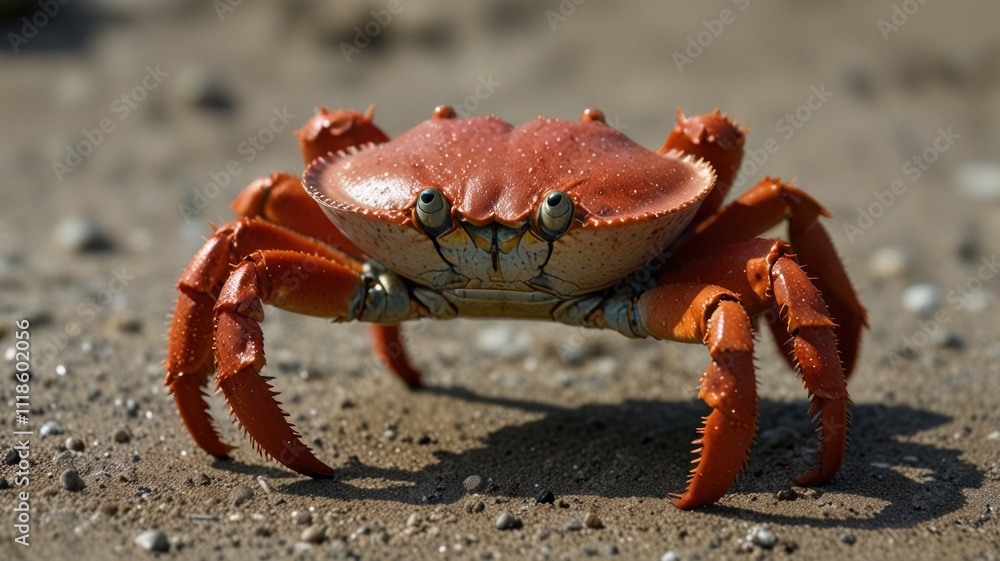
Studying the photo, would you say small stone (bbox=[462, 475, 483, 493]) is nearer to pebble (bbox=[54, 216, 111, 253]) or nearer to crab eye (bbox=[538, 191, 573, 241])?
crab eye (bbox=[538, 191, 573, 241])

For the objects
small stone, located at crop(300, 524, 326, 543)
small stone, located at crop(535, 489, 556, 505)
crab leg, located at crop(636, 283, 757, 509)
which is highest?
crab leg, located at crop(636, 283, 757, 509)

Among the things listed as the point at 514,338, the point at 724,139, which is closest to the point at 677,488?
the point at 724,139

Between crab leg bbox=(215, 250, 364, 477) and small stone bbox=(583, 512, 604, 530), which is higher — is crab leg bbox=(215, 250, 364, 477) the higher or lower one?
the higher one

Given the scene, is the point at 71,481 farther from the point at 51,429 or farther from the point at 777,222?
the point at 777,222

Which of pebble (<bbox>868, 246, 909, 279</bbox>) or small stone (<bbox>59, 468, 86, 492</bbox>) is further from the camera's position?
pebble (<bbox>868, 246, 909, 279</bbox>)

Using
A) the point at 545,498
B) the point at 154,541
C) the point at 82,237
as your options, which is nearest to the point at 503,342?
the point at 545,498

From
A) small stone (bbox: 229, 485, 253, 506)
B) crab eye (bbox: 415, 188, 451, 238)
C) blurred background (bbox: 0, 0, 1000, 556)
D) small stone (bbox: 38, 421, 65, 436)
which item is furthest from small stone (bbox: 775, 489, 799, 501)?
small stone (bbox: 38, 421, 65, 436)

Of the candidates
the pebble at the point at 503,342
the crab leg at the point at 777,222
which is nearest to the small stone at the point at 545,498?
the crab leg at the point at 777,222
